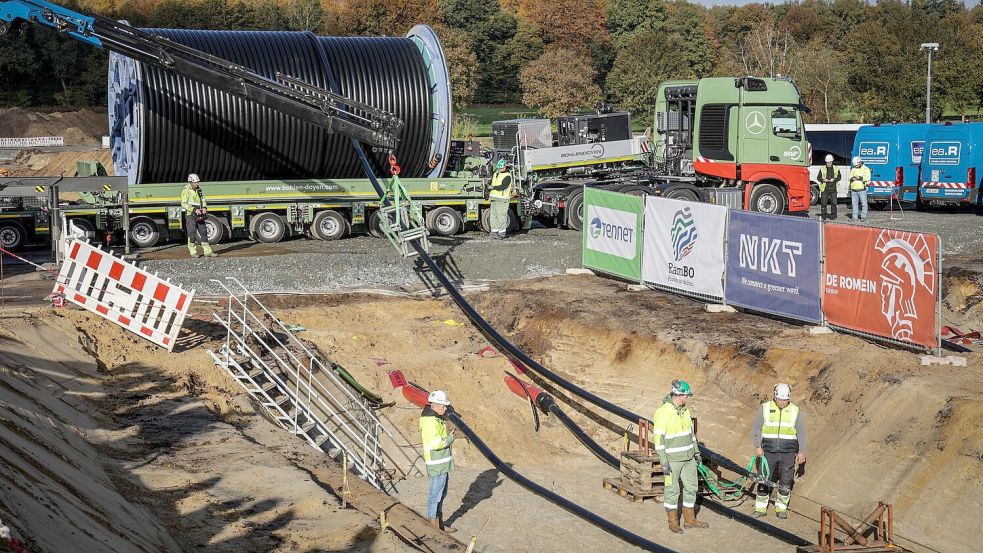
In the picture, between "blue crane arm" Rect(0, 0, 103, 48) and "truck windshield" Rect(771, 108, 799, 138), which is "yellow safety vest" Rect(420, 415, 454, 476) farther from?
"truck windshield" Rect(771, 108, 799, 138)

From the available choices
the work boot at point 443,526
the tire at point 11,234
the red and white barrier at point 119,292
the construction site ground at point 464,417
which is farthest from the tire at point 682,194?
the work boot at point 443,526

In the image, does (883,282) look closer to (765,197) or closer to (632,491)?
(632,491)

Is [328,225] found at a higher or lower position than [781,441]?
higher

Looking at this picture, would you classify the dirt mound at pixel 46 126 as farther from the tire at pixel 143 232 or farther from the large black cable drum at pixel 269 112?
the tire at pixel 143 232

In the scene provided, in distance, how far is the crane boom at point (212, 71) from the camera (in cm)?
2209

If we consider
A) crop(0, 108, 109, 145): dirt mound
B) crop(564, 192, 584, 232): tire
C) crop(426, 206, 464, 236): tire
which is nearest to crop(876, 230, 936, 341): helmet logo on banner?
crop(564, 192, 584, 232): tire

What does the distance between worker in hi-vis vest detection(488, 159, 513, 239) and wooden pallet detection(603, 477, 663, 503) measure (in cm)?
1300

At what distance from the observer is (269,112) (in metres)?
25.1

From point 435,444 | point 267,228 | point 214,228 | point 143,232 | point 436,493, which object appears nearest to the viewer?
point 435,444

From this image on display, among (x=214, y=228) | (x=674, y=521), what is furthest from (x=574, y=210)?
(x=674, y=521)

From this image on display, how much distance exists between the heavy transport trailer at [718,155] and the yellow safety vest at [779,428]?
600 inches

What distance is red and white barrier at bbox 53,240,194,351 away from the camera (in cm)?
1577

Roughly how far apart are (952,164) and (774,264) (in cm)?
1699

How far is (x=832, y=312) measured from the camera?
15.4m
